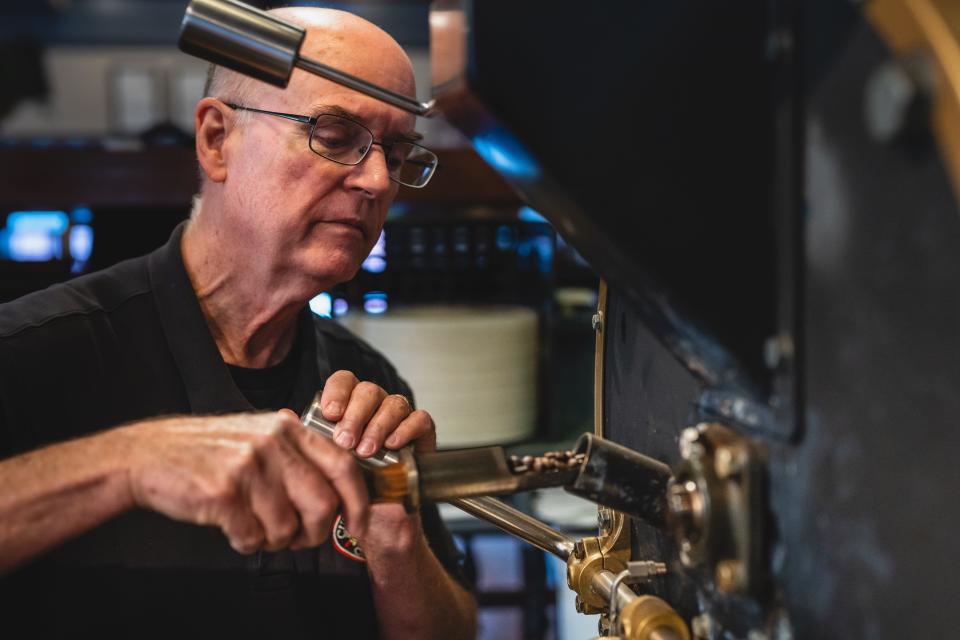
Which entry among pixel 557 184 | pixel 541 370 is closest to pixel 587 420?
pixel 541 370

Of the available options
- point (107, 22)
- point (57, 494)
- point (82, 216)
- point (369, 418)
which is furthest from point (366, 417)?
point (107, 22)

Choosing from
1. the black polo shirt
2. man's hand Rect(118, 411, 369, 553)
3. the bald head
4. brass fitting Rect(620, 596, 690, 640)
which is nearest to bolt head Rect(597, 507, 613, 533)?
brass fitting Rect(620, 596, 690, 640)

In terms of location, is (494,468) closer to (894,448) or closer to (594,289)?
(894,448)

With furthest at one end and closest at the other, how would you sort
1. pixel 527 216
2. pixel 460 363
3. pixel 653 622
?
1. pixel 527 216
2. pixel 460 363
3. pixel 653 622

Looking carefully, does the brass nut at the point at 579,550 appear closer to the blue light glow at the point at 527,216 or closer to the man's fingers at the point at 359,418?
the man's fingers at the point at 359,418

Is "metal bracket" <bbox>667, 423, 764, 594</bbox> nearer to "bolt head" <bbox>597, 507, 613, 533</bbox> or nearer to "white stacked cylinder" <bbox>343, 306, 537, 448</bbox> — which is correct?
"bolt head" <bbox>597, 507, 613, 533</bbox>

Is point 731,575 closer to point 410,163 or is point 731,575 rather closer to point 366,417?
point 366,417

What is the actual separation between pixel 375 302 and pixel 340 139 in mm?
782

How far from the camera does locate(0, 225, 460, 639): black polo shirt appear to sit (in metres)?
1.22

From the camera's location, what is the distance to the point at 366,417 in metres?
0.98

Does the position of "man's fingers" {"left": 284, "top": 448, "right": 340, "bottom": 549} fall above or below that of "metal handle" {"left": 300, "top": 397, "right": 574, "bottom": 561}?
above

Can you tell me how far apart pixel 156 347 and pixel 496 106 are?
0.98m

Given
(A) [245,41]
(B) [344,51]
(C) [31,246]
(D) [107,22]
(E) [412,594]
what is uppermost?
(D) [107,22]

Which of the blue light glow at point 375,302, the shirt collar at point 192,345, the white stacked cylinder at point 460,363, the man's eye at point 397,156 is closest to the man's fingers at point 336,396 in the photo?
the shirt collar at point 192,345
